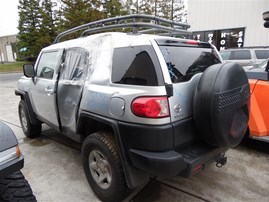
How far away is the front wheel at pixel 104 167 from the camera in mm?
2209

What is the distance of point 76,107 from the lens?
269cm

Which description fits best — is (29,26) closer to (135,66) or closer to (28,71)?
(28,71)

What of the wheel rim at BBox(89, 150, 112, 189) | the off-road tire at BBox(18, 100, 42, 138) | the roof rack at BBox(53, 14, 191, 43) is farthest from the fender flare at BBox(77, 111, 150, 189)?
the off-road tire at BBox(18, 100, 42, 138)

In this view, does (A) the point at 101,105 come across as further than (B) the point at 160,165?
Yes

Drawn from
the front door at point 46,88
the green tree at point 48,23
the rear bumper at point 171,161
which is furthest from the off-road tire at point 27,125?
the green tree at point 48,23

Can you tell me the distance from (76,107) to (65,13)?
928 inches

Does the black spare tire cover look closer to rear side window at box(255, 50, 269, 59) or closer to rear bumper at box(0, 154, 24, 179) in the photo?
rear bumper at box(0, 154, 24, 179)

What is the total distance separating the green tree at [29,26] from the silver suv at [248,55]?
2659 centimetres

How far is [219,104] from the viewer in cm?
196

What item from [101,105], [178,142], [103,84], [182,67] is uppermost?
[182,67]

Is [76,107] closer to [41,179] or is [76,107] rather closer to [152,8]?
[41,179]

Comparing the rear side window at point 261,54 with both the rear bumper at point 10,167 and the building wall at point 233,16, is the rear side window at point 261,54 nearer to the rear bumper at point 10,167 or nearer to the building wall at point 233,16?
the building wall at point 233,16

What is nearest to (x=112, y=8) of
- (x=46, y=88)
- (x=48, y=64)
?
(x=48, y=64)

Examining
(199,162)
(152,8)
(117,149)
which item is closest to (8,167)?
(117,149)
